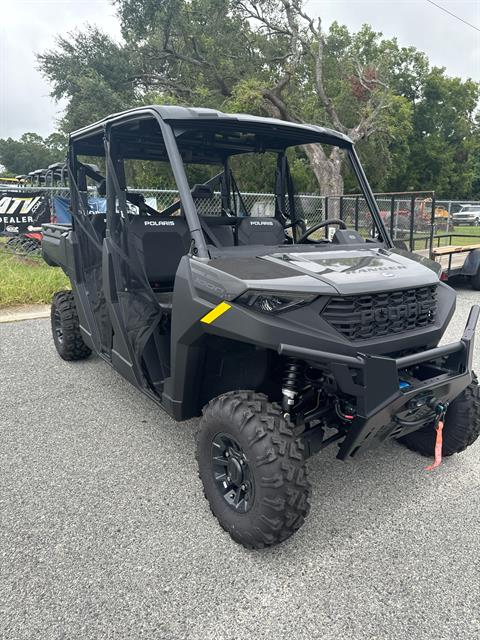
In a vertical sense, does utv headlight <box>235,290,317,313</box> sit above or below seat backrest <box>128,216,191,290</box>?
below

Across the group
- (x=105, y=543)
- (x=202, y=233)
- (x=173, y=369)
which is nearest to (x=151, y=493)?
(x=105, y=543)

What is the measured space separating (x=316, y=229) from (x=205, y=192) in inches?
32.9

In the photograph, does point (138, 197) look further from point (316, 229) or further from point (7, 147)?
point (7, 147)

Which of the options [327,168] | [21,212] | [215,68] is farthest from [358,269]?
[215,68]

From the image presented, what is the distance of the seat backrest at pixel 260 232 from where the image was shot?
11.6ft

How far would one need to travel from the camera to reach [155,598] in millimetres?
1998

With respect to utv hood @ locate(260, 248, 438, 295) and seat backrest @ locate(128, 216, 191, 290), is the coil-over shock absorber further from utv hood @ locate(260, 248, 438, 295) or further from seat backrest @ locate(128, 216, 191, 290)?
seat backrest @ locate(128, 216, 191, 290)

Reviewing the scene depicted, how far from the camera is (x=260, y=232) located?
3.62m

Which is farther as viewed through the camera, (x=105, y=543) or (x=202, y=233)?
(x=202, y=233)

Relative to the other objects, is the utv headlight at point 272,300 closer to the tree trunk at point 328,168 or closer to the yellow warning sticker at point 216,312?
the yellow warning sticker at point 216,312

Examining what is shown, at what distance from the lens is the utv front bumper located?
6.83ft

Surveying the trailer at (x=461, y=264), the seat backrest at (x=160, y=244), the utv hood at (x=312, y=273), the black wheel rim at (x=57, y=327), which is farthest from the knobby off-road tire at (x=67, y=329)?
the trailer at (x=461, y=264)

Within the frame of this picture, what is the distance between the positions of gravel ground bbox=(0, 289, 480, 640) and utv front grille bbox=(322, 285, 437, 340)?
0.99 meters

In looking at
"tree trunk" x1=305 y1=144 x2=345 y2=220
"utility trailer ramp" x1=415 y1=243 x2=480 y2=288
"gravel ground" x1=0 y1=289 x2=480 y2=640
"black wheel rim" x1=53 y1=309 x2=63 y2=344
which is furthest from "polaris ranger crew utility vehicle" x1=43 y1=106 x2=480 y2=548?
"tree trunk" x1=305 y1=144 x2=345 y2=220
